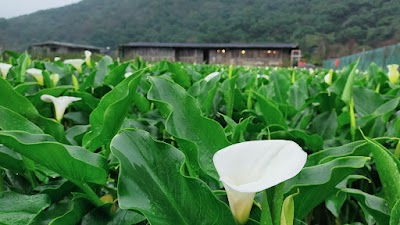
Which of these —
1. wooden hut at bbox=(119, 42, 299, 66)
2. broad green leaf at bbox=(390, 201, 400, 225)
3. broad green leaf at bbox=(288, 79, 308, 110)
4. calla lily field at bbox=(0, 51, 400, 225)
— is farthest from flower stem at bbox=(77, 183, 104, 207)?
wooden hut at bbox=(119, 42, 299, 66)

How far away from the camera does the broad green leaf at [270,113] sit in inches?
38.0

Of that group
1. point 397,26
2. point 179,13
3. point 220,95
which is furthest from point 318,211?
point 179,13

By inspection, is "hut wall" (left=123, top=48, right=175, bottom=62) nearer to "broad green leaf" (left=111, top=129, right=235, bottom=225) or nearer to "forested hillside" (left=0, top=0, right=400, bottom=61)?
"forested hillside" (left=0, top=0, right=400, bottom=61)

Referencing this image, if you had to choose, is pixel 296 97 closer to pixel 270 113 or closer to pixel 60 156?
pixel 270 113

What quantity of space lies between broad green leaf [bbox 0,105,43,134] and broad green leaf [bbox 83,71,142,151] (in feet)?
0.29

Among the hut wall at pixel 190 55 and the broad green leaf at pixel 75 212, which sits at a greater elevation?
the broad green leaf at pixel 75 212

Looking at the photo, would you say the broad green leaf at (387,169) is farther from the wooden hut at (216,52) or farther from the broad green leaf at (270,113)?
the wooden hut at (216,52)

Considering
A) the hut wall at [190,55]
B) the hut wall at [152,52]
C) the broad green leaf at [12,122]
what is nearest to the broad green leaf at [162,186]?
the broad green leaf at [12,122]

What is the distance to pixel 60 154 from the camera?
19.2 inches

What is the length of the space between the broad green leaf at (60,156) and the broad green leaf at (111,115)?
8 cm

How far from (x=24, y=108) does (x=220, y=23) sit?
178ft

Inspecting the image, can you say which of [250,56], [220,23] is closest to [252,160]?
[250,56]

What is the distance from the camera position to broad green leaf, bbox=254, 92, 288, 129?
3.17ft

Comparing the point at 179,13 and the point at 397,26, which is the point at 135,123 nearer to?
the point at 397,26
